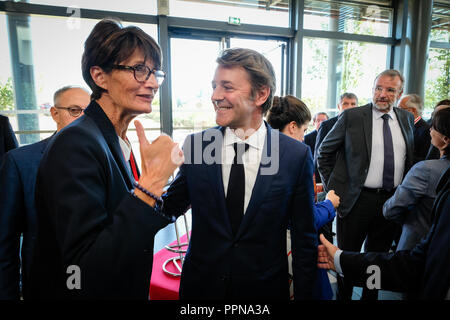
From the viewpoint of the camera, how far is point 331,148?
250cm

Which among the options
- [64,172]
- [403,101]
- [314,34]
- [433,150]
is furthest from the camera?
[314,34]

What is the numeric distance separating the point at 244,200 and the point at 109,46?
2.45 feet

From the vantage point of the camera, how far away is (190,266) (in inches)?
47.2

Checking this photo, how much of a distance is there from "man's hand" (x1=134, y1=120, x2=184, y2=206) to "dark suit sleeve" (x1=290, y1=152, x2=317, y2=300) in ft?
2.00

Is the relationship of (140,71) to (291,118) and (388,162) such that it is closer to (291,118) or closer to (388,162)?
(291,118)

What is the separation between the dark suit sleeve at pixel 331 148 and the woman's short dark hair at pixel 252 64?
1401mm

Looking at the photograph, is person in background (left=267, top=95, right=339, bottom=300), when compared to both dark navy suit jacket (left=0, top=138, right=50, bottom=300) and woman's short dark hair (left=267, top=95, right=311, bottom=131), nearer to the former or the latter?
woman's short dark hair (left=267, top=95, right=311, bottom=131)

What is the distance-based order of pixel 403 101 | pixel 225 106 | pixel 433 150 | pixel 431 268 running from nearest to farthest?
1. pixel 431 268
2. pixel 225 106
3. pixel 433 150
4. pixel 403 101

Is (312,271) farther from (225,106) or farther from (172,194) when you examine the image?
(225,106)

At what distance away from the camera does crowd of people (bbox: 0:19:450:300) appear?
0.68 m

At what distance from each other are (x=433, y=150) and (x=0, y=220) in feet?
10.1

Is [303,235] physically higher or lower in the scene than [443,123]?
lower

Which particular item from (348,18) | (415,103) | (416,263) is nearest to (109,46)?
(416,263)

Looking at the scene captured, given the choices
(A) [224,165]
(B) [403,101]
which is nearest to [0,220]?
(A) [224,165]
